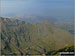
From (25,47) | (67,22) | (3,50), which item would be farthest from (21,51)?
(67,22)

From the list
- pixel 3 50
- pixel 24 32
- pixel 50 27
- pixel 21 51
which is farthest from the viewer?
pixel 50 27

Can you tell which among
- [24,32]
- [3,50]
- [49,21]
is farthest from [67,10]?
[3,50]

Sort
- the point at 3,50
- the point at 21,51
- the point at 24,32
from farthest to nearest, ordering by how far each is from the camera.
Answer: the point at 24,32
the point at 21,51
the point at 3,50

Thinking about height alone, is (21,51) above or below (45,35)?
below

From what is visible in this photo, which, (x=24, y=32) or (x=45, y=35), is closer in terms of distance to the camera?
(x=24, y=32)

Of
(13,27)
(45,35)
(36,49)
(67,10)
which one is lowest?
(36,49)

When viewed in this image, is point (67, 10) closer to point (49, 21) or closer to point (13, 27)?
point (49, 21)
